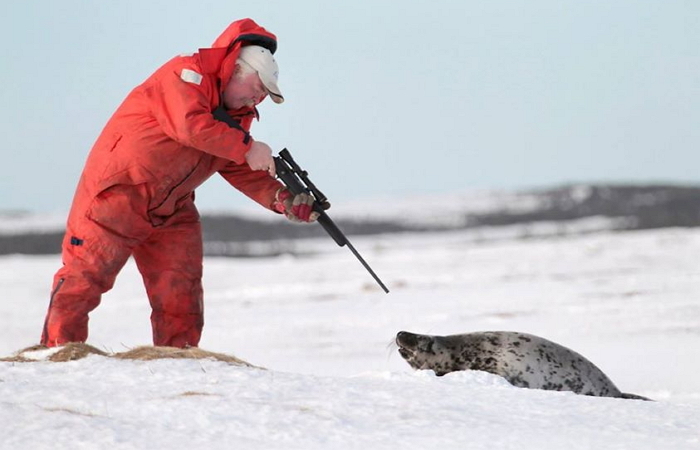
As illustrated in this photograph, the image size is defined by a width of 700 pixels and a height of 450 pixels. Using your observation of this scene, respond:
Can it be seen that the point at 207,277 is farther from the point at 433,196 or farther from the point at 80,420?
the point at 433,196

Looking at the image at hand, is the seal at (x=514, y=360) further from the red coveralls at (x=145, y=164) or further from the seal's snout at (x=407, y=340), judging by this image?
the red coveralls at (x=145, y=164)

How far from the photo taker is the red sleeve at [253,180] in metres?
5.30

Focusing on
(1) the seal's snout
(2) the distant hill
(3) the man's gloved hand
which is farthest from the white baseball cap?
(2) the distant hill

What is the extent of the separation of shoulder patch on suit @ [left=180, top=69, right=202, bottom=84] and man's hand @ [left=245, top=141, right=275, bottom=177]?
38 cm

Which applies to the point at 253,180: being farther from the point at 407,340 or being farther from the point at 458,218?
the point at 458,218

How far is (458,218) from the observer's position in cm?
3044

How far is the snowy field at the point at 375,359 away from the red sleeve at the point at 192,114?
1.06 m

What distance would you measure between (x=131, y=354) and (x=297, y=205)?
1.47 m

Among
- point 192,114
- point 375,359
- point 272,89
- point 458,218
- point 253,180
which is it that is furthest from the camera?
point 458,218

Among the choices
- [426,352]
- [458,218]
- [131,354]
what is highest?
→ [458,218]

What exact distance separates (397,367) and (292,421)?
3562 millimetres

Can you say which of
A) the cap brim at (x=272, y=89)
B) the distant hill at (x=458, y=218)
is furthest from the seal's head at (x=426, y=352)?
the distant hill at (x=458, y=218)

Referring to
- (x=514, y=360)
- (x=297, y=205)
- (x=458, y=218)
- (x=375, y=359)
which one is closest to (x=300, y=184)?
(x=297, y=205)

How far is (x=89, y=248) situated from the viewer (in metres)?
4.96
